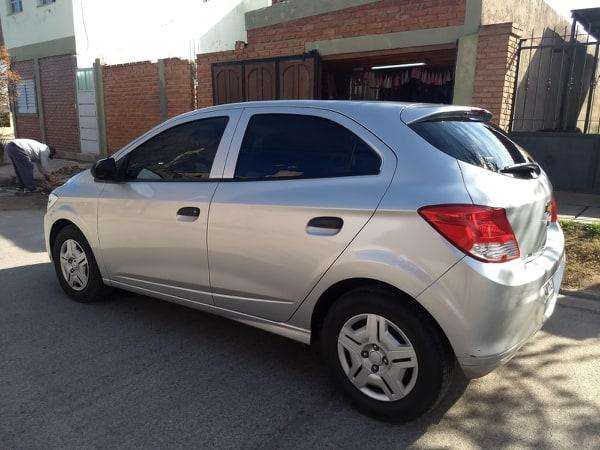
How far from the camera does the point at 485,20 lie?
26.0 feet

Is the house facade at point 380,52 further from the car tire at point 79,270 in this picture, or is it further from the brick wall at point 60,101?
the car tire at point 79,270

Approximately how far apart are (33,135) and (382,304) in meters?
18.0

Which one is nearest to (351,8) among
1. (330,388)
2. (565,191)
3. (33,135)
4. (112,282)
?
(565,191)

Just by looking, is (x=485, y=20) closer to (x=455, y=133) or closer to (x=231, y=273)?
(x=455, y=133)

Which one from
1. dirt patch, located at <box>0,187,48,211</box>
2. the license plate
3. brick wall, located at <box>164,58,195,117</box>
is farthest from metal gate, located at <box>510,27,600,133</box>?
dirt patch, located at <box>0,187,48,211</box>

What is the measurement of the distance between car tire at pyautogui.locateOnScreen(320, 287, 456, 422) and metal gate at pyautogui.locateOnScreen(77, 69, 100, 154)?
13630 mm

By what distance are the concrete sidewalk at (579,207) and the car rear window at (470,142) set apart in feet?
13.6

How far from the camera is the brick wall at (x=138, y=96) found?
12250mm

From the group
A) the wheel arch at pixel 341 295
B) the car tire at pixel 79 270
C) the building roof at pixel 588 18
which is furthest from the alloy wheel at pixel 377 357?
the building roof at pixel 588 18

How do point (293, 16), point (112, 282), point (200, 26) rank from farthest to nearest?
point (200, 26), point (293, 16), point (112, 282)

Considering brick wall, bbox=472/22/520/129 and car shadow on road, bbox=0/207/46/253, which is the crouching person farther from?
brick wall, bbox=472/22/520/129

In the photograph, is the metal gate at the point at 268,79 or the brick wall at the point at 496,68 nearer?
the brick wall at the point at 496,68

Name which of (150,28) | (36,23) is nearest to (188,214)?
(150,28)

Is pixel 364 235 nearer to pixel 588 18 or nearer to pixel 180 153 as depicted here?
pixel 180 153
